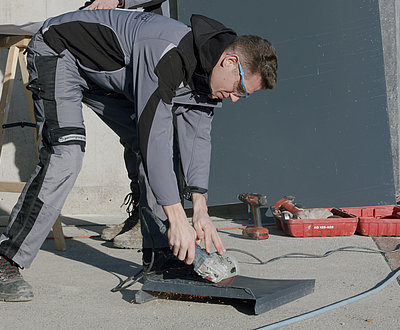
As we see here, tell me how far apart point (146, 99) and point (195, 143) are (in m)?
0.54

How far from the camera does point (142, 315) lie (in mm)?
2248

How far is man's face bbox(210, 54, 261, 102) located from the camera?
228cm

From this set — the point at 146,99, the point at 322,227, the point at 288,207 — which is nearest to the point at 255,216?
the point at 288,207

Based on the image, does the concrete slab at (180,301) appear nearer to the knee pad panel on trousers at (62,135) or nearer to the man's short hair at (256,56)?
the knee pad panel on trousers at (62,135)

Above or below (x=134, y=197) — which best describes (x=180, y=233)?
above

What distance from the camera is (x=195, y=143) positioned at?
2.63 metres

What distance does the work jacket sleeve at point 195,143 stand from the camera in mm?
2596

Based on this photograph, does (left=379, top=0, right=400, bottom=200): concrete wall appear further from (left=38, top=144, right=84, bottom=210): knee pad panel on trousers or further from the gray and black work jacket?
(left=38, top=144, right=84, bottom=210): knee pad panel on trousers

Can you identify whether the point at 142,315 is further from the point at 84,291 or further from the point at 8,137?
the point at 8,137

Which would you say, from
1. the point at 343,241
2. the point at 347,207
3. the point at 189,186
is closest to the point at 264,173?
the point at 347,207

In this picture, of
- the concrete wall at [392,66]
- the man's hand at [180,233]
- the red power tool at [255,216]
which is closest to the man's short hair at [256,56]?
the man's hand at [180,233]

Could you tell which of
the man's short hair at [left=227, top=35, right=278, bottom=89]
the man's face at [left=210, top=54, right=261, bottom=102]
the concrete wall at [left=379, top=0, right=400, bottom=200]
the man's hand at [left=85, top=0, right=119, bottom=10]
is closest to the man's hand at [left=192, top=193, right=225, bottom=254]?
the man's face at [left=210, top=54, right=261, bottom=102]

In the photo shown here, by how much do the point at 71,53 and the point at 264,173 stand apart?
2.16 meters

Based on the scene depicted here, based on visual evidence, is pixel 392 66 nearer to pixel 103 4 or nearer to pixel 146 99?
pixel 103 4
